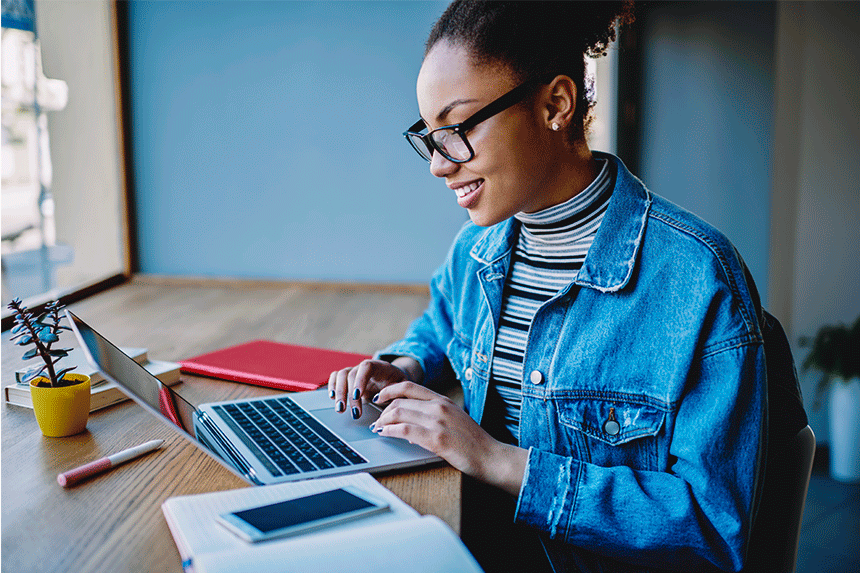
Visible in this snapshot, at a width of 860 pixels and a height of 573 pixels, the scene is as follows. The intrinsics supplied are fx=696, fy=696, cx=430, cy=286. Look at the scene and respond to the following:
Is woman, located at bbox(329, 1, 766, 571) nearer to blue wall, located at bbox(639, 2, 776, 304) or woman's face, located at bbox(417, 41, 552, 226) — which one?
woman's face, located at bbox(417, 41, 552, 226)

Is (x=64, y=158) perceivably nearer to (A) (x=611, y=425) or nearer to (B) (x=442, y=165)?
(B) (x=442, y=165)

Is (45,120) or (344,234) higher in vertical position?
(45,120)

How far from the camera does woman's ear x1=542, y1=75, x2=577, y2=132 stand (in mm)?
935

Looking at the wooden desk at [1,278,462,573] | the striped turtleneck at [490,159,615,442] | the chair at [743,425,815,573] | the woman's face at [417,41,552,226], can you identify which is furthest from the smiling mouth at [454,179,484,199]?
the chair at [743,425,815,573]

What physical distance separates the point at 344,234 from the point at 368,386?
1311 mm

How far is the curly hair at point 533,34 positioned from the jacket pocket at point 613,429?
1.26 ft

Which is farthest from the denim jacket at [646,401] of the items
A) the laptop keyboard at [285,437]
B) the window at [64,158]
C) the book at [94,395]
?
the window at [64,158]

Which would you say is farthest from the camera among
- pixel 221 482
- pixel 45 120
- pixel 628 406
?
pixel 45 120

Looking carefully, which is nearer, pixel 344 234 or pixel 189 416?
pixel 189 416

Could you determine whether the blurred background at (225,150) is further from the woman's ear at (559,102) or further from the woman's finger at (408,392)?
the woman's finger at (408,392)

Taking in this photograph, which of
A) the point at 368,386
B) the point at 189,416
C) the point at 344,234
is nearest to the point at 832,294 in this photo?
the point at 344,234

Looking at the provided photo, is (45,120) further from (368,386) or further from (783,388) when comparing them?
(783,388)

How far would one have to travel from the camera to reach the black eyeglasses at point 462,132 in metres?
0.90

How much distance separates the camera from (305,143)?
222 centimetres
